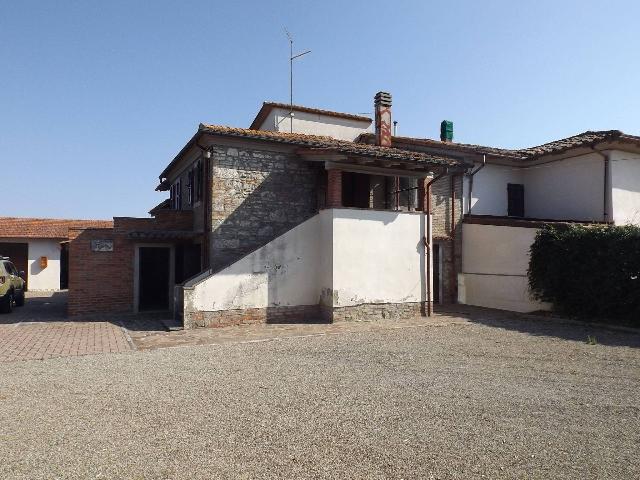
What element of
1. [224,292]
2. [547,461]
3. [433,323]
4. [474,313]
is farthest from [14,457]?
[474,313]

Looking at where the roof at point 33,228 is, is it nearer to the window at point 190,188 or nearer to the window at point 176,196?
the window at point 176,196

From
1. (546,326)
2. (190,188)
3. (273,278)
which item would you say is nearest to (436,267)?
(546,326)

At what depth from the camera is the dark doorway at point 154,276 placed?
14.5 meters

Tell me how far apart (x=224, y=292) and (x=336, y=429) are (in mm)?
7122

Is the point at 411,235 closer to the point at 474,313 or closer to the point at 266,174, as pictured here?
the point at 474,313

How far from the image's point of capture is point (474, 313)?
13.5 metres

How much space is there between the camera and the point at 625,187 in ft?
49.1

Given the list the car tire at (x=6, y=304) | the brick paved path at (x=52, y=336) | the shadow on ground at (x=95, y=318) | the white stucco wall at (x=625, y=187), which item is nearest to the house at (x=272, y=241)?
the shadow on ground at (x=95, y=318)

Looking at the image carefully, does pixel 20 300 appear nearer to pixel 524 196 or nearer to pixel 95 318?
pixel 95 318

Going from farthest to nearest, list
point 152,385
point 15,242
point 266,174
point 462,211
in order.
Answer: point 15,242, point 462,211, point 266,174, point 152,385

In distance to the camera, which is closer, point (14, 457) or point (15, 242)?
point (14, 457)

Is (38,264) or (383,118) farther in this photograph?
(38,264)

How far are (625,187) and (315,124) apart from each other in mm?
12511

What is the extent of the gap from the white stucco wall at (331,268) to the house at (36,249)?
15.7m
